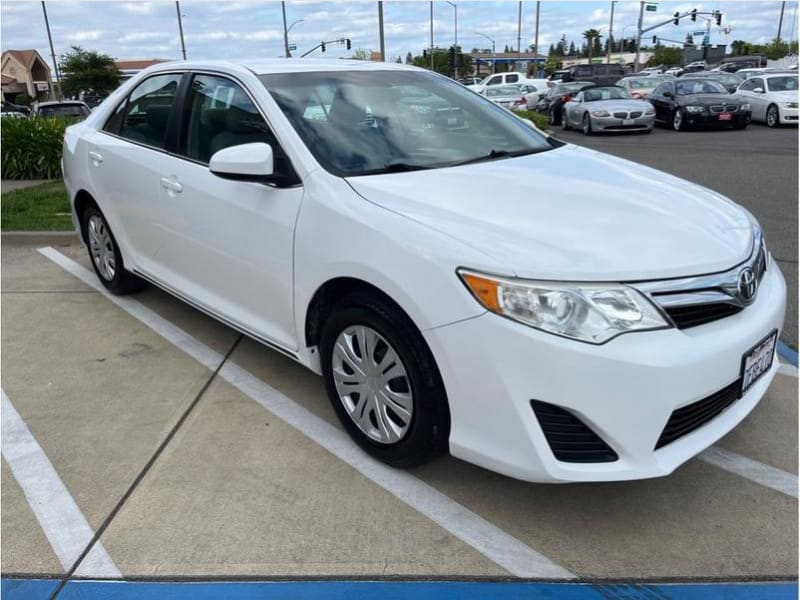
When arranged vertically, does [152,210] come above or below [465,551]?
above

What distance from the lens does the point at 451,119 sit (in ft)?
12.3

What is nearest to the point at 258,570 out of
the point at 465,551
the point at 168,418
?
the point at 465,551

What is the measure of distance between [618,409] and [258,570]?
1348 mm

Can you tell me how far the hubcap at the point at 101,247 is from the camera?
5.10m

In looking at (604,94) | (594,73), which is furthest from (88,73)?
(604,94)

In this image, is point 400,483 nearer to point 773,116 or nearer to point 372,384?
point 372,384

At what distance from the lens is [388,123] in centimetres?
350

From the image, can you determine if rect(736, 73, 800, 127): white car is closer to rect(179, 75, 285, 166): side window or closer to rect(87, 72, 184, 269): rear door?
rect(87, 72, 184, 269): rear door

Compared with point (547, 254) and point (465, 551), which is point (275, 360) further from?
point (547, 254)

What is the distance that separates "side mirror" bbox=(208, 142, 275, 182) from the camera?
3107 mm

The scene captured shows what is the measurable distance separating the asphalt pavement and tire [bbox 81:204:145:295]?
14.5ft

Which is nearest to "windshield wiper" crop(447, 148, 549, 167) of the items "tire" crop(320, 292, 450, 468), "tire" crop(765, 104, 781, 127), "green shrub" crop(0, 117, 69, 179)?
"tire" crop(320, 292, 450, 468)

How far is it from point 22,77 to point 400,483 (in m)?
80.0

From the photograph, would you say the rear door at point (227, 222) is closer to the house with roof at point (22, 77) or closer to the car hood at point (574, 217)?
the car hood at point (574, 217)
